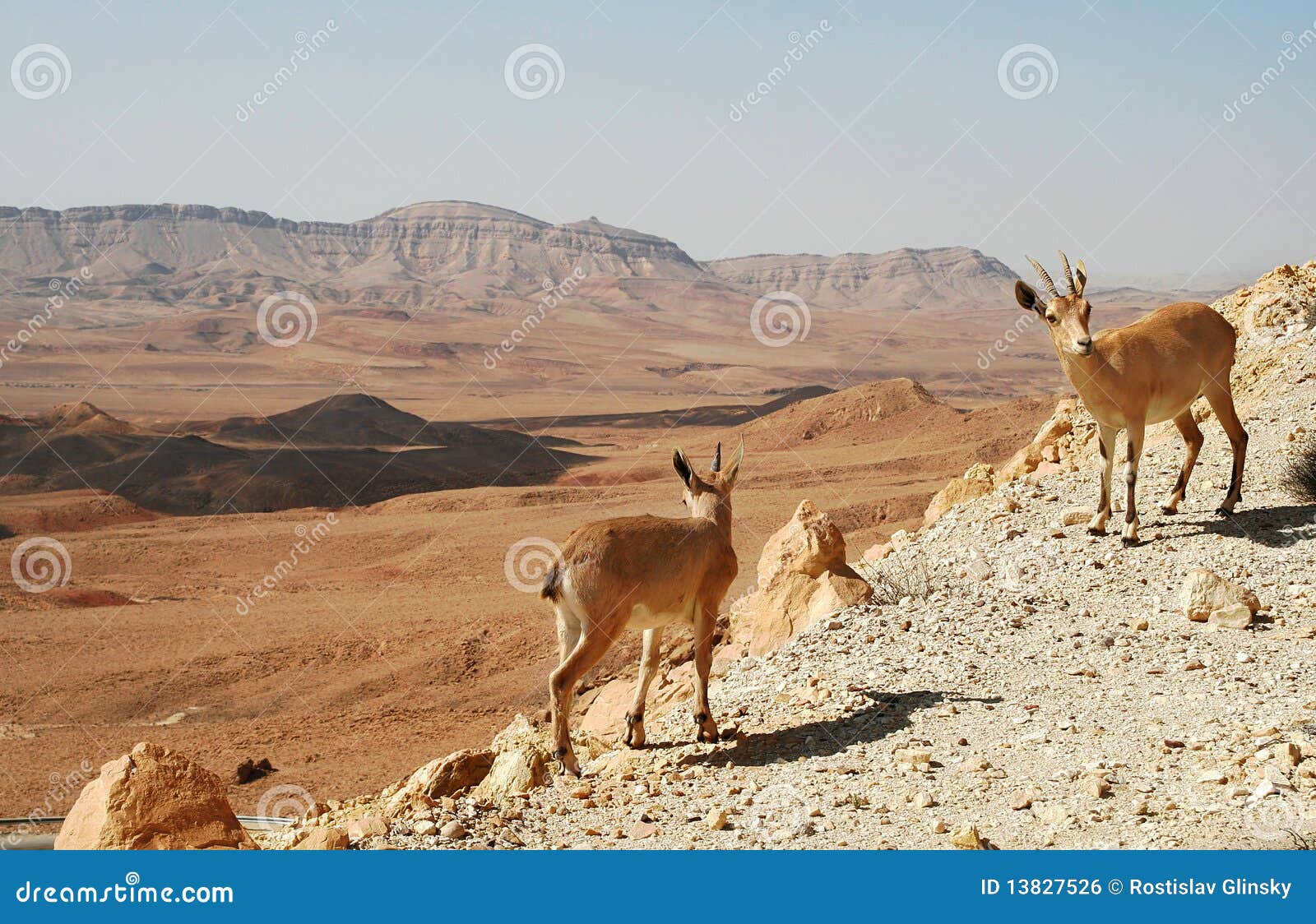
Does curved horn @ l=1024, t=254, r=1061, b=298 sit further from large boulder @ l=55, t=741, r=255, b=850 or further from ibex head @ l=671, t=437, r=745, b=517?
large boulder @ l=55, t=741, r=255, b=850

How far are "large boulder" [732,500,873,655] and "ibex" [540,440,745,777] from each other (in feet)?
7.00

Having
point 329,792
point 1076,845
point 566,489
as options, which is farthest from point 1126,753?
point 566,489

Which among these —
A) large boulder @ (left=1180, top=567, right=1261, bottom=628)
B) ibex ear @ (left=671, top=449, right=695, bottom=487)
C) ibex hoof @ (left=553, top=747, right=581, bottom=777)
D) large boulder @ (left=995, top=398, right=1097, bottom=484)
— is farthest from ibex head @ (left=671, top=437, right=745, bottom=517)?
large boulder @ (left=995, top=398, right=1097, bottom=484)

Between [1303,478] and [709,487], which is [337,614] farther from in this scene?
[1303,478]

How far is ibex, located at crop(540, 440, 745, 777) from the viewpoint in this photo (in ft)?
26.8

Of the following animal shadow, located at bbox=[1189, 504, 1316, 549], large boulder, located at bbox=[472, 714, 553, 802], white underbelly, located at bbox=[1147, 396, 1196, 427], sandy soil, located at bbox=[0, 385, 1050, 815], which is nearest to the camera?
large boulder, located at bbox=[472, 714, 553, 802]

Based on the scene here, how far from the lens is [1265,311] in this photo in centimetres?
1664

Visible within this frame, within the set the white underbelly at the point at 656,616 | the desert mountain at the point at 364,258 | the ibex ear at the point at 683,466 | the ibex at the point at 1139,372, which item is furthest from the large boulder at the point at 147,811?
the desert mountain at the point at 364,258

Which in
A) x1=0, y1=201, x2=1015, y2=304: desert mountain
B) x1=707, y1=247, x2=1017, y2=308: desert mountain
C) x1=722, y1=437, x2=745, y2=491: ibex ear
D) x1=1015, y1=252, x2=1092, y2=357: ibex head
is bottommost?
x1=722, y1=437, x2=745, y2=491: ibex ear

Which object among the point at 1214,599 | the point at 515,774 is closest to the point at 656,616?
the point at 515,774

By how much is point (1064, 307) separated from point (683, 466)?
425 centimetres

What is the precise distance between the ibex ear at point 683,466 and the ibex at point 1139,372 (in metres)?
3.76

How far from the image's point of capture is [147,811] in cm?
728

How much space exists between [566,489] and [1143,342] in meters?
24.6
